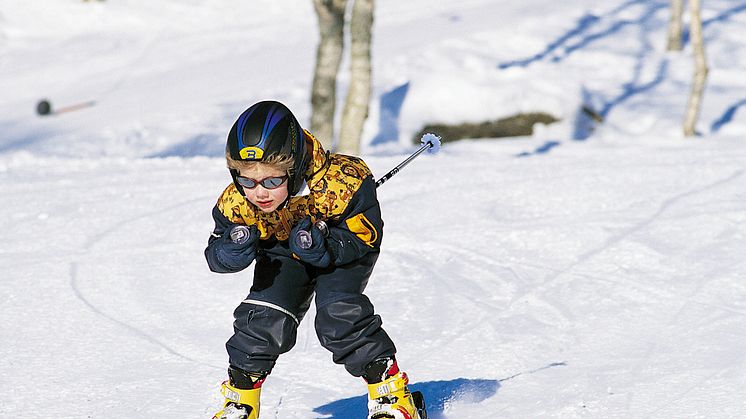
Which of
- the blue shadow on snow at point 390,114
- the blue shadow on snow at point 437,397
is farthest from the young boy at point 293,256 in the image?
the blue shadow on snow at point 390,114

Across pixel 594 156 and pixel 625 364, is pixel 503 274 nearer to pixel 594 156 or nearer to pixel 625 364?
pixel 625 364

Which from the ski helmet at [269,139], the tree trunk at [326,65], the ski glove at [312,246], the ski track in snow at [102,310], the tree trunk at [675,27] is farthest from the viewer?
the tree trunk at [675,27]

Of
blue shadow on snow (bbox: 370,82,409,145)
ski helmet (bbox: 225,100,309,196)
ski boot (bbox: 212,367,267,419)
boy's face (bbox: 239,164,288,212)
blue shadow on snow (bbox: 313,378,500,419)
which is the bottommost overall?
blue shadow on snow (bbox: 370,82,409,145)

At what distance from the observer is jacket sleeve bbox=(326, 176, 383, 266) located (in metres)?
3.96

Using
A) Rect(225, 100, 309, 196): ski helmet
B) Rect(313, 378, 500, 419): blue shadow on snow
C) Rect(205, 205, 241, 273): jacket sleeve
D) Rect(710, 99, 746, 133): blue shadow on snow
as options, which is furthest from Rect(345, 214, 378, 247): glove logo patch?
Rect(710, 99, 746, 133): blue shadow on snow

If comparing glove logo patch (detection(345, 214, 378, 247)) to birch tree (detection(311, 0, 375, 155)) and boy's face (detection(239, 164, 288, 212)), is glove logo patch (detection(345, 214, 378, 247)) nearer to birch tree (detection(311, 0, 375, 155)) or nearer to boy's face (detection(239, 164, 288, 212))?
boy's face (detection(239, 164, 288, 212))

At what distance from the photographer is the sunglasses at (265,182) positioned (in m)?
3.83

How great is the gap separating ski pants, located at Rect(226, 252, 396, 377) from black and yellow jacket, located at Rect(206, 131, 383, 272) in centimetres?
13

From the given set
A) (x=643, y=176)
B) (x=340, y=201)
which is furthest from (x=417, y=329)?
(x=643, y=176)

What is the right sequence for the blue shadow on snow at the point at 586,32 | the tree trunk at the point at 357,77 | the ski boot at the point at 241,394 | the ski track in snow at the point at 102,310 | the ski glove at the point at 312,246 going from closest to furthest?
the ski glove at the point at 312,246, the ski boot at the point at 241,394, the ski track in snow at the point at 102,310, the tree trunk at the point at 357,77, the blue shadow on snow at the point at 586,32

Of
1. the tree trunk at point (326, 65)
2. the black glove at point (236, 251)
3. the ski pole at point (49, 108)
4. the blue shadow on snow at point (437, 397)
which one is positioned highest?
the black glove at point (236, 251)

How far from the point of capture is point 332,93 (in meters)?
13.5

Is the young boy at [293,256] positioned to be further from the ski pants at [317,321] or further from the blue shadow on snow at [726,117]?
the blue shadow on snow at [726,117]

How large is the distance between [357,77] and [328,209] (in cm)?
857
